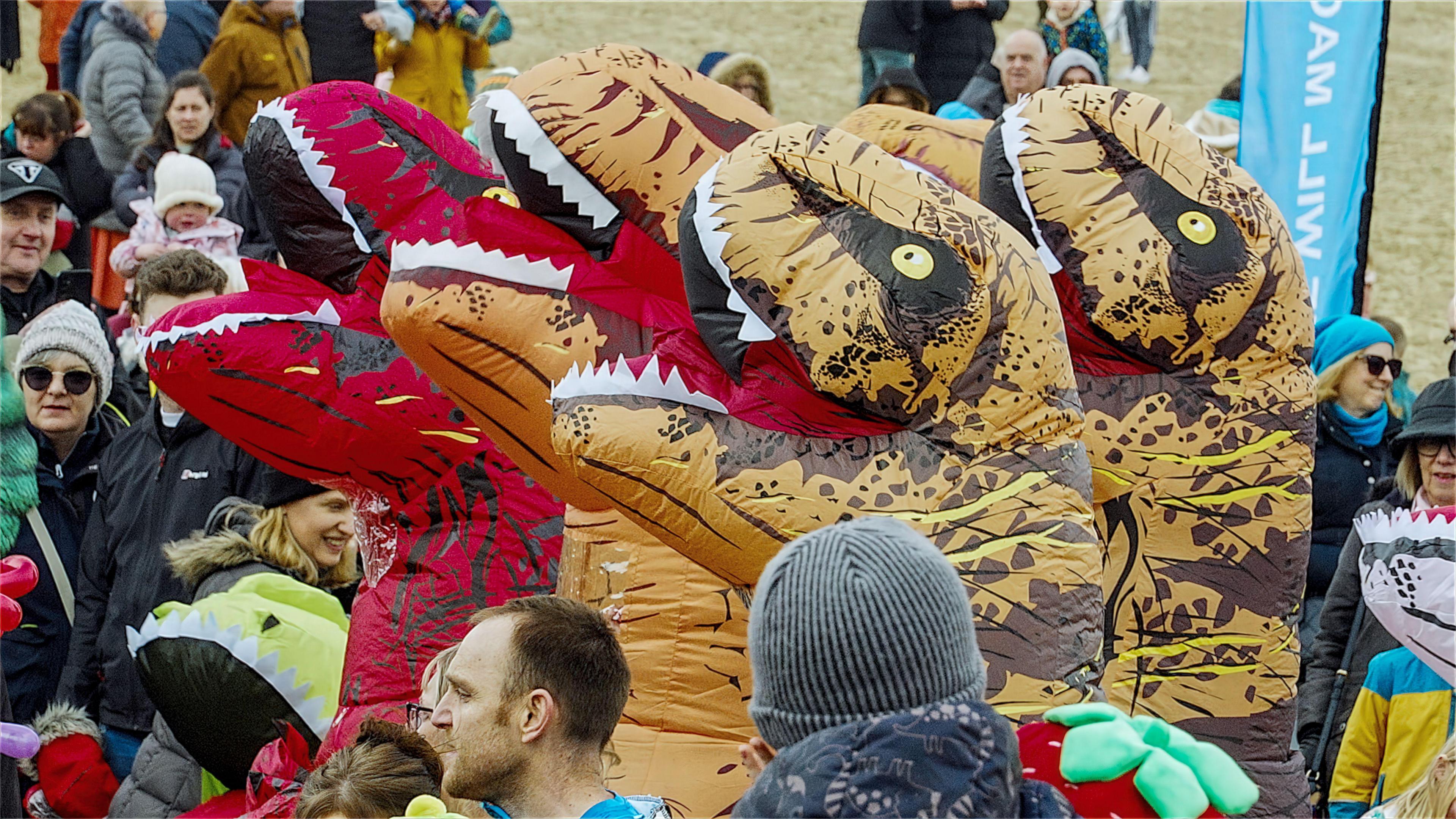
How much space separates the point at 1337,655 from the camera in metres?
4.43

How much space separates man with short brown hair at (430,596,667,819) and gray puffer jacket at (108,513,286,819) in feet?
4.88

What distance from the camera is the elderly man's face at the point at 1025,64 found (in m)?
7.86

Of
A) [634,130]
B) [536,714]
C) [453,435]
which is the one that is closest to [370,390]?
[453,435]

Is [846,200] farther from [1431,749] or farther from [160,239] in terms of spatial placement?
[160,239]

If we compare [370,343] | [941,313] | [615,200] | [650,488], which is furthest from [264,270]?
[941,313]

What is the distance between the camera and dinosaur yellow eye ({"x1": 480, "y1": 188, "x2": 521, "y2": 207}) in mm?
3283

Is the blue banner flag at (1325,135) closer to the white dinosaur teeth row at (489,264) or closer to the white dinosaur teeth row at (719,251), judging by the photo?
the white dinosaur teeth row at (489,264)

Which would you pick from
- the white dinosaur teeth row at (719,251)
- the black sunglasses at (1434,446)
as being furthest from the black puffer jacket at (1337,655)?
the white dinosaur teeth row at (719,251)

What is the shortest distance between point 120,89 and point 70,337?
3456 millimetres

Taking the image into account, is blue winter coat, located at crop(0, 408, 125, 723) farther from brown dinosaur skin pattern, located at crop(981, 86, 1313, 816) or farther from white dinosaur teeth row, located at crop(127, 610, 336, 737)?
brown dinosaur skin pattern, located at crop(981, 86, 1313, 816)

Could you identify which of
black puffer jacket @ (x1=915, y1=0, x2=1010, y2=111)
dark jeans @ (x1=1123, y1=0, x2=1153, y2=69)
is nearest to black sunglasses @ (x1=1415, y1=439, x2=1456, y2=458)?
black puffer jacket @ (x1=915, y1=0, x2=1010, y2=111)

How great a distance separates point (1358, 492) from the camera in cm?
536

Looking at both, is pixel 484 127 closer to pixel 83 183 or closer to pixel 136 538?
pixel 136 538

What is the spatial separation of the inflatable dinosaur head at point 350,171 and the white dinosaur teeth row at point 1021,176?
1055 millimetres
